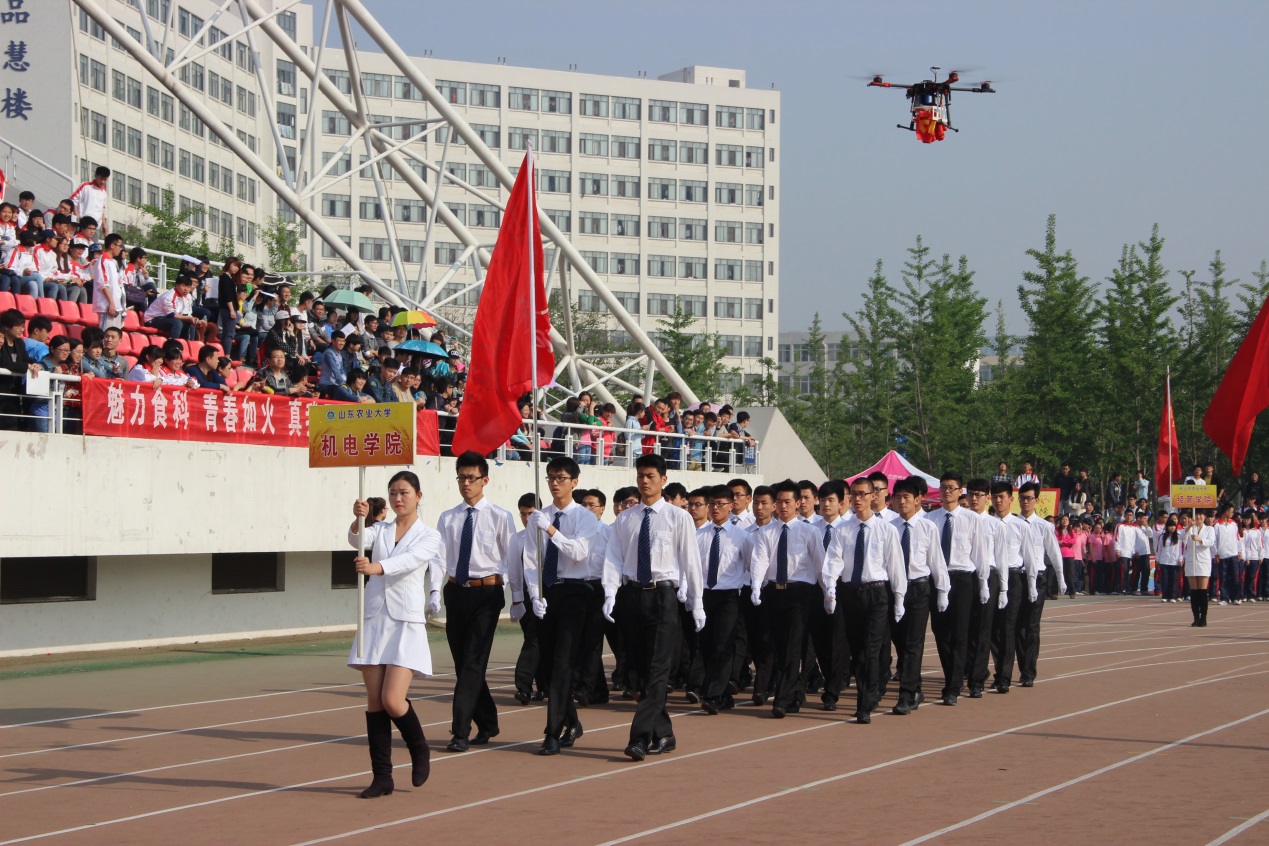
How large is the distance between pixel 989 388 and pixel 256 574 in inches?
1245

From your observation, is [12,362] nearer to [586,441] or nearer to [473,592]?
[473,592]

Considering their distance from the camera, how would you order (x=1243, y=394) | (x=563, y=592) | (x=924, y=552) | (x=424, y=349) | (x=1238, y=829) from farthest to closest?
1. (x=424, y=349)
2. (x=1243, y=394)
3. (x=924, y=552)
4. (x=563, y=592)
5. (x=1238, y=829)

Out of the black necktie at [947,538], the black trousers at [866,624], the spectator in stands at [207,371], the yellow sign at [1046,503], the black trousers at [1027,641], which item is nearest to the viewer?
the black trousers at [866,624]

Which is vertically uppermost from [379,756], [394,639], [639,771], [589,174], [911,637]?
[589,174]

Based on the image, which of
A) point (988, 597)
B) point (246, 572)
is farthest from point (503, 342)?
point (246, 572)

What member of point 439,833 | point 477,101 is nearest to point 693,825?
point 439,833

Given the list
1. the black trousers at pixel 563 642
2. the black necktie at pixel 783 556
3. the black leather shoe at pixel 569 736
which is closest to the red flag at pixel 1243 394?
the black necktie at pixel 783 556

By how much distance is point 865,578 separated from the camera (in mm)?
12438

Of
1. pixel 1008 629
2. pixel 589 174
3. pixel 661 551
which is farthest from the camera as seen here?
pixel 589 174

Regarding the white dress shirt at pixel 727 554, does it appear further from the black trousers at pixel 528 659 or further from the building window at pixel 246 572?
the building window at pixel 246 572

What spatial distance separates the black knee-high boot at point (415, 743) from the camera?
8.83 meters

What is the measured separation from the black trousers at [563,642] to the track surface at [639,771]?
30 cm

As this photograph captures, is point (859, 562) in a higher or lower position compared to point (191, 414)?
lower

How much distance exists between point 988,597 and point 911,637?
146cm
